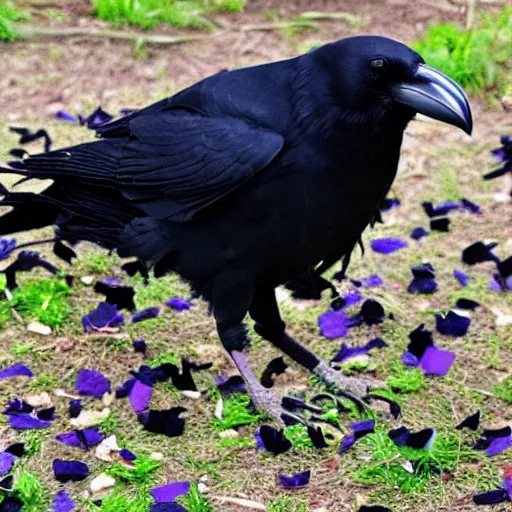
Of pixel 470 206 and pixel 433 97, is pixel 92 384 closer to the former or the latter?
pixel 433 97

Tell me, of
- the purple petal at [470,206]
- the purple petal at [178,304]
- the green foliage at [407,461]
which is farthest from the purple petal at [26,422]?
the purple petal at [470,206]

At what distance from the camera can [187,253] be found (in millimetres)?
3322

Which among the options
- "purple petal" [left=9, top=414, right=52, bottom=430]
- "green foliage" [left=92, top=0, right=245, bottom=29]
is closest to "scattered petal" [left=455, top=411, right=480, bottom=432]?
"purple petal" [left=9, top=414, right=52, bottom=430]

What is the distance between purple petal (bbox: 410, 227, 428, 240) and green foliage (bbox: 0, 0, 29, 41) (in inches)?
138

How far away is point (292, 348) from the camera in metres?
3.78

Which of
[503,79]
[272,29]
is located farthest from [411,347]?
[272,29]

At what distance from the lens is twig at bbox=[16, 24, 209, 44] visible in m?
6.61

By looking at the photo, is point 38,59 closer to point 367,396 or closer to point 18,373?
point 18,373

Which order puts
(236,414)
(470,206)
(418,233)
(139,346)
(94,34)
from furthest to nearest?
(94,34) < (470,206) < (418,233) < (139,346) < (236,414)

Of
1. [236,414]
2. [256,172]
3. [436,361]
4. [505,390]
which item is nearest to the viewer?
[256,172]

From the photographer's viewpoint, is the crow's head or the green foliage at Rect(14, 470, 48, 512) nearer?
the crow's head

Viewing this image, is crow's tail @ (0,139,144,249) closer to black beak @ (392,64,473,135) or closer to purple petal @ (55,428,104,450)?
purple petal @ (55,428,104,450)

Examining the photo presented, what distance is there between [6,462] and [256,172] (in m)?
1.37

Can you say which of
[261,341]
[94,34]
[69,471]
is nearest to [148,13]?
[94,34]
